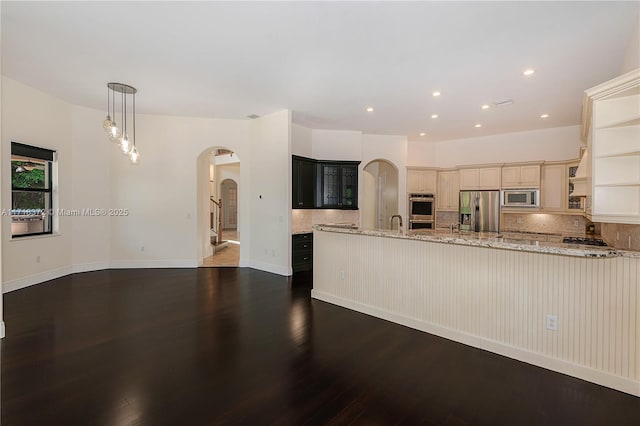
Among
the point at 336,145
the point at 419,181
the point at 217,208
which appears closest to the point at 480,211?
the point at 419,181

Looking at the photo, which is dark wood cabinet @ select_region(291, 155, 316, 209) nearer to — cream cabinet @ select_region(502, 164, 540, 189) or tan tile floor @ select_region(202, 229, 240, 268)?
tan tile floor @ select_region(202, 229, 240, 268)

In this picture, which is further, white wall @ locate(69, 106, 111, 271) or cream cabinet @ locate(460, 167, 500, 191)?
cream cabinet @ locate(460, 167, 500, 191)

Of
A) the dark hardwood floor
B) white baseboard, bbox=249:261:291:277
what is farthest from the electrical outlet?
white baseboard, bbox=249:261:291:277

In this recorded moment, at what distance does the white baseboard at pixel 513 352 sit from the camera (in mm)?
2324

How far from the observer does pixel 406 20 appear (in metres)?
2.79

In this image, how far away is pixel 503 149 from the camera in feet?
23.6

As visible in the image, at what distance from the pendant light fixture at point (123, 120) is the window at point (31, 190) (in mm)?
A: 1250

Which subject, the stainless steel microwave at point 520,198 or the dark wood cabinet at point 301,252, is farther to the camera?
the stainless steel microwave at point 520,198

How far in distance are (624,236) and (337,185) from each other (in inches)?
187

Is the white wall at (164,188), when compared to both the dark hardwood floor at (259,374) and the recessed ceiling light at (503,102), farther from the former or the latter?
the recessed ceiling light at (503,102)

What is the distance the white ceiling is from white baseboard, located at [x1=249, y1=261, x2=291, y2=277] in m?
3.06

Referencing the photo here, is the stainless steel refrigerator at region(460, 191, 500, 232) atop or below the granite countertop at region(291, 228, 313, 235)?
atop

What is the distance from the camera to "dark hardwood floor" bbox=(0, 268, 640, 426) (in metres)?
2.00

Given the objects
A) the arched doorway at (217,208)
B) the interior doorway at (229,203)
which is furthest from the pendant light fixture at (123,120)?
the interior doorway at (229,203)
